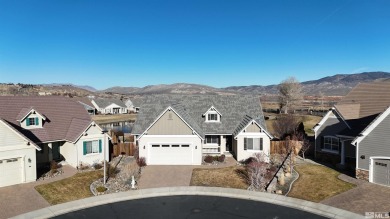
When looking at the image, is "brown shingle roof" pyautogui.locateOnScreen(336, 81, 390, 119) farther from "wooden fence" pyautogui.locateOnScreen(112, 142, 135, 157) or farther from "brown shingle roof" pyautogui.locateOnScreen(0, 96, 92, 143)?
"brown shingle roof" pyautogui.locateOnScreen(0, 96, 92, 143)

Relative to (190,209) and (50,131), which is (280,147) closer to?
(190,209)

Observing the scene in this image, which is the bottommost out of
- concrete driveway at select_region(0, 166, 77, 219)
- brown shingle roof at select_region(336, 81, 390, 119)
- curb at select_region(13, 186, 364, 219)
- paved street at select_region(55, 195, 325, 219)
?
paved street at select_region(55, 195, 325, 219)

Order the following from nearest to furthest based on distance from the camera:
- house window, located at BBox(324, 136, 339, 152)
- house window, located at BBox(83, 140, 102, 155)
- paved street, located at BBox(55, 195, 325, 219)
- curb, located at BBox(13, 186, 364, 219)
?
paved street, located at BBox(55, 195, 325, 219) < curb, located at BBox(13, 186, 364, 219) < house window, located at BBox(83, 140, 102, 155) < house window, located at BBox(324, 136, 339, 152)

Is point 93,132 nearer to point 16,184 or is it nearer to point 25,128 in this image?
point 25,128

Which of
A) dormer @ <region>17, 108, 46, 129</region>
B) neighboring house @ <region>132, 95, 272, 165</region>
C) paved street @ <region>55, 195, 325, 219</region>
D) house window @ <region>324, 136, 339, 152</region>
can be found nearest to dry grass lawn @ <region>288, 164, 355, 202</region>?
paved street @ <region>55, 195, 325, 219</region>

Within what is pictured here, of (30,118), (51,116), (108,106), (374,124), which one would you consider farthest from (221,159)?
(108,106)

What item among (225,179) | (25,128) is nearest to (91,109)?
(25,128)
